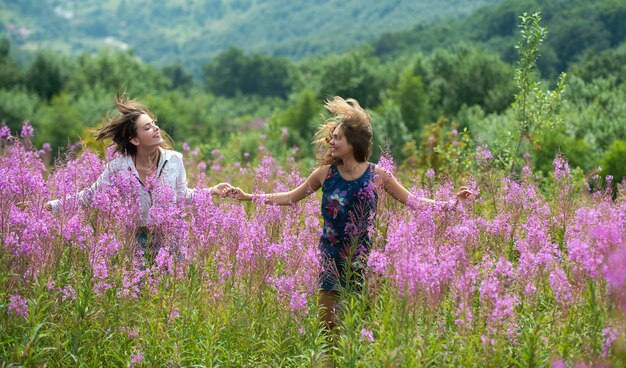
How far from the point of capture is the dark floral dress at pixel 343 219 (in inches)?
249

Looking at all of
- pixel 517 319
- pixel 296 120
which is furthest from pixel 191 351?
pixel 296 120

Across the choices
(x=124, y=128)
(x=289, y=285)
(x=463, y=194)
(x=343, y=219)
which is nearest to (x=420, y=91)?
(x=124, y=128)

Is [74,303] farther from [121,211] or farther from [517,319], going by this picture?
[517,319]

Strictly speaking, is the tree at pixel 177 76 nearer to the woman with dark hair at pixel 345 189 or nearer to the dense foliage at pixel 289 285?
the woman with dark hair at pixel 345 189

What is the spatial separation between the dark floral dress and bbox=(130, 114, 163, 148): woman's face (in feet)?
6.34

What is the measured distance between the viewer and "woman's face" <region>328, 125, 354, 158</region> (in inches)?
262

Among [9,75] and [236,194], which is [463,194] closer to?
[236,194]

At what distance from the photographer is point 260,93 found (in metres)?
150

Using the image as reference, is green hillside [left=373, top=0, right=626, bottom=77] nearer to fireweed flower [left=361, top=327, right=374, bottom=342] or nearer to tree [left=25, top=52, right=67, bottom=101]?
tree [left=25, top=52, right=67, bottom=101]

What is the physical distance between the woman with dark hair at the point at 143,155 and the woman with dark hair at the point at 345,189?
1.05 metres

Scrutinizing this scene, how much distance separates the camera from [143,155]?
7520 millimetres

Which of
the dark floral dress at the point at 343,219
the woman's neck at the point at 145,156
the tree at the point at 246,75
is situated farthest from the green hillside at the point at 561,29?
the tree at the point at 246,75

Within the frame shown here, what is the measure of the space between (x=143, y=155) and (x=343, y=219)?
2.42 meters

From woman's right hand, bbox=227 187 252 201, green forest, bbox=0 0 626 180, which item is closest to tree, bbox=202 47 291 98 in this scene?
green forest, bbox=0 0 626 180
